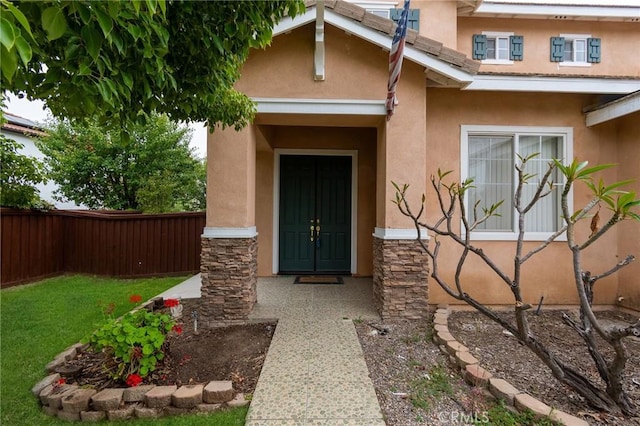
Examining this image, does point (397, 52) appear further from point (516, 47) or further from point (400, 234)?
point (516, 47)

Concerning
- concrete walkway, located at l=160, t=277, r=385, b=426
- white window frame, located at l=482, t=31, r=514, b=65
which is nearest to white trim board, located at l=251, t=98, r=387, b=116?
concrete walkway, located at l=160, t=277, r=385, b=426

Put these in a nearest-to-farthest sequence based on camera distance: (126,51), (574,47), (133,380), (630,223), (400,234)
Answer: (126,51)
(133,380)
(400,234)
(630,223)
(574,47)

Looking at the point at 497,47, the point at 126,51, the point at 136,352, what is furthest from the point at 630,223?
the point at 136,352

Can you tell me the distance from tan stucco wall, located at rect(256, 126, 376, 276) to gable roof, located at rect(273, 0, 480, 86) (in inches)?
102

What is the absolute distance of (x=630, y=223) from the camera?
5.27 meters

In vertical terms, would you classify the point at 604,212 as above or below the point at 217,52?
below

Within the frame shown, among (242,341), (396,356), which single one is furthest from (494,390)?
(242,341)

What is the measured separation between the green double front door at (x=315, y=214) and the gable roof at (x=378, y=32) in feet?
10.2

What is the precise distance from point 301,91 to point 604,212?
5.68m

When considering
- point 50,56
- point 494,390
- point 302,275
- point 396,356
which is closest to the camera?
point 50,56

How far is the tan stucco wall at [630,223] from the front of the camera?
16.8ft

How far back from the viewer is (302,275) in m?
7.18

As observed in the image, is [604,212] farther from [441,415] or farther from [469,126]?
[441,415]

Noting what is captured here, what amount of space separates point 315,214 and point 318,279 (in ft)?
4.92
